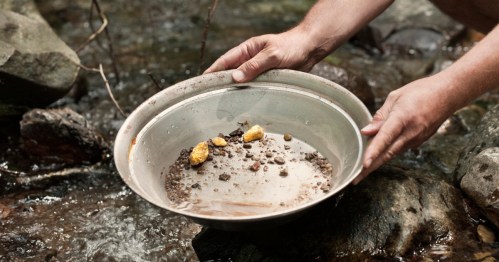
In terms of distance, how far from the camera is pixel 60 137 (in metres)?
2.92

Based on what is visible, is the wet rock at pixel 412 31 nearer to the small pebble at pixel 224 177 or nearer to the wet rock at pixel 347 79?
the wet rock at pixel 347 79

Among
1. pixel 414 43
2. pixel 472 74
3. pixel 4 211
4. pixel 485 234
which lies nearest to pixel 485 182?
pixel 485 234

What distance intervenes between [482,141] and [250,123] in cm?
157

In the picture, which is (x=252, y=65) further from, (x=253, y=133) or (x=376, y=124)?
(x=376, y=124)

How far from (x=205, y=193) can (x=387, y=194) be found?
1.05 metres

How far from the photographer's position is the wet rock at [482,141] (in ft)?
7.26

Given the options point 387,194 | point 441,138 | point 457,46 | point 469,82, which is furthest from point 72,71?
point 457,46

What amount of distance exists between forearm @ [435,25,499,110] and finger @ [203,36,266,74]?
3.73 feet

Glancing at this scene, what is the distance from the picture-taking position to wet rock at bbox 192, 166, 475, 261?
6.15ft

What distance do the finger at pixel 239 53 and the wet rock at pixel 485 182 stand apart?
1555 millimetres

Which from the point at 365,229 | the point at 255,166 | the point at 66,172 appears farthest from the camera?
the point at 66,172

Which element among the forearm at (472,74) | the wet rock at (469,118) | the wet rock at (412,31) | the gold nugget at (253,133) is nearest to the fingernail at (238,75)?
the gold nugget at (253,133)

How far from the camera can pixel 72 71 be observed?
3.38m

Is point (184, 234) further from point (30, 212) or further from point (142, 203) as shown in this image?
point (30, 212)
